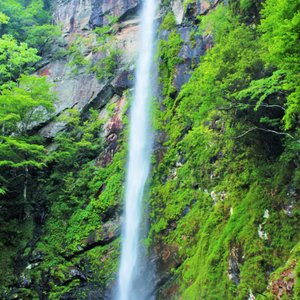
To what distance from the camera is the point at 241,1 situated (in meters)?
9.62

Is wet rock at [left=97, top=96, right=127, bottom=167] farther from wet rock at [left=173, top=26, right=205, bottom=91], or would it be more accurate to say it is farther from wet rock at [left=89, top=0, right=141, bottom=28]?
wet rock at [left=89, top=0, right=141, bottom=28]

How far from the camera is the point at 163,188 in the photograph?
12336mm

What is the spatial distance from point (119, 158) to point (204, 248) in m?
6.86

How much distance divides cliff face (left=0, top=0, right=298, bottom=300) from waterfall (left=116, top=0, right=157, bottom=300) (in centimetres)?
44

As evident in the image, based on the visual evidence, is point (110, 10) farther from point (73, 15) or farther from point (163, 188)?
point (163, 188)

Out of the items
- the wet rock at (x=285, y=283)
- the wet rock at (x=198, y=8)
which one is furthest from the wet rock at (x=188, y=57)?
the wet rock at (x=285, y=283)

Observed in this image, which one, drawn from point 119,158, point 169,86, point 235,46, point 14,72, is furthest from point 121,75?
point 235,46

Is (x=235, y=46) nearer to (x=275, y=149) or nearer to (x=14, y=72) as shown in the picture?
(x=275, y=149)

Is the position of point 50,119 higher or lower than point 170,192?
higher

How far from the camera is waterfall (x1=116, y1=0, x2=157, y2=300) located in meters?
10.9

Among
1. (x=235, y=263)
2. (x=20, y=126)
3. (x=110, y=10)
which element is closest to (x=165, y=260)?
(x=235, y=263)

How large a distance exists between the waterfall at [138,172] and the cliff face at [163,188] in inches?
17.1

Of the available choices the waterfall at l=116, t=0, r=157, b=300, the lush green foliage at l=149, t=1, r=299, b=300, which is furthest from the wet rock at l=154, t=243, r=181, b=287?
the waterfall at l=116, t=0, r=157, b=300

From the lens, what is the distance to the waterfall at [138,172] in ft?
35.7
